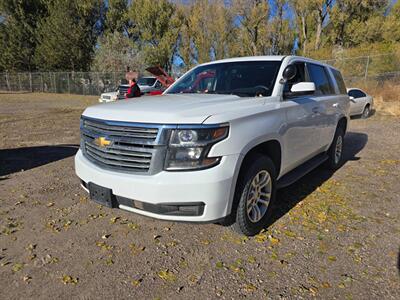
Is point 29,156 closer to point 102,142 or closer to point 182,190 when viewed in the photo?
point 102,142

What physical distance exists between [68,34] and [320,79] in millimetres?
33971

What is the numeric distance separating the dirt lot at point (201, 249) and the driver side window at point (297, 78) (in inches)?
58.8

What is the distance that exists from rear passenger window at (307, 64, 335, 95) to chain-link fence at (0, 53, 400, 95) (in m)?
15.4

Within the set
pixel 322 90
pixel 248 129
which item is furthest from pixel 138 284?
pixel 322 90

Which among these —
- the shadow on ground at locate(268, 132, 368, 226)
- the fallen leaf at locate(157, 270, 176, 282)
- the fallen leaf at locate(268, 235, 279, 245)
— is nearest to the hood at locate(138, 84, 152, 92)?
the shadow on ground at locate(268, 132, 368, 226)

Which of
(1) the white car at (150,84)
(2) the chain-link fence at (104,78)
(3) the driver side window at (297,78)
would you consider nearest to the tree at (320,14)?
(2) the chain-link fence at (104,78)

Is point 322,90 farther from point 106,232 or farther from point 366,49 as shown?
point 366,49

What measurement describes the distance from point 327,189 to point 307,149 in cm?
91

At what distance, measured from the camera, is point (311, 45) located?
97.1 feet

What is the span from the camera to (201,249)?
3.08 meters

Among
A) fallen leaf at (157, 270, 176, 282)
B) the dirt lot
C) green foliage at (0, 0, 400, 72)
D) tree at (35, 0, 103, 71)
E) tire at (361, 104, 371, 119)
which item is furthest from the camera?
tree at (35, 0, 103, 71)

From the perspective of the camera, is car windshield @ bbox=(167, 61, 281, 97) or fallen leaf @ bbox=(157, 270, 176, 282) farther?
car windshield @ bbox=(167, 61, 281, 97)

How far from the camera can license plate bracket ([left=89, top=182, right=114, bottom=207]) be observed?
9.27 ft

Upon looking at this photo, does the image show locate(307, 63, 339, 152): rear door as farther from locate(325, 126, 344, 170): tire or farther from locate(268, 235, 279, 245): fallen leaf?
locate(268, 235, 279, 245): fallen leaf
